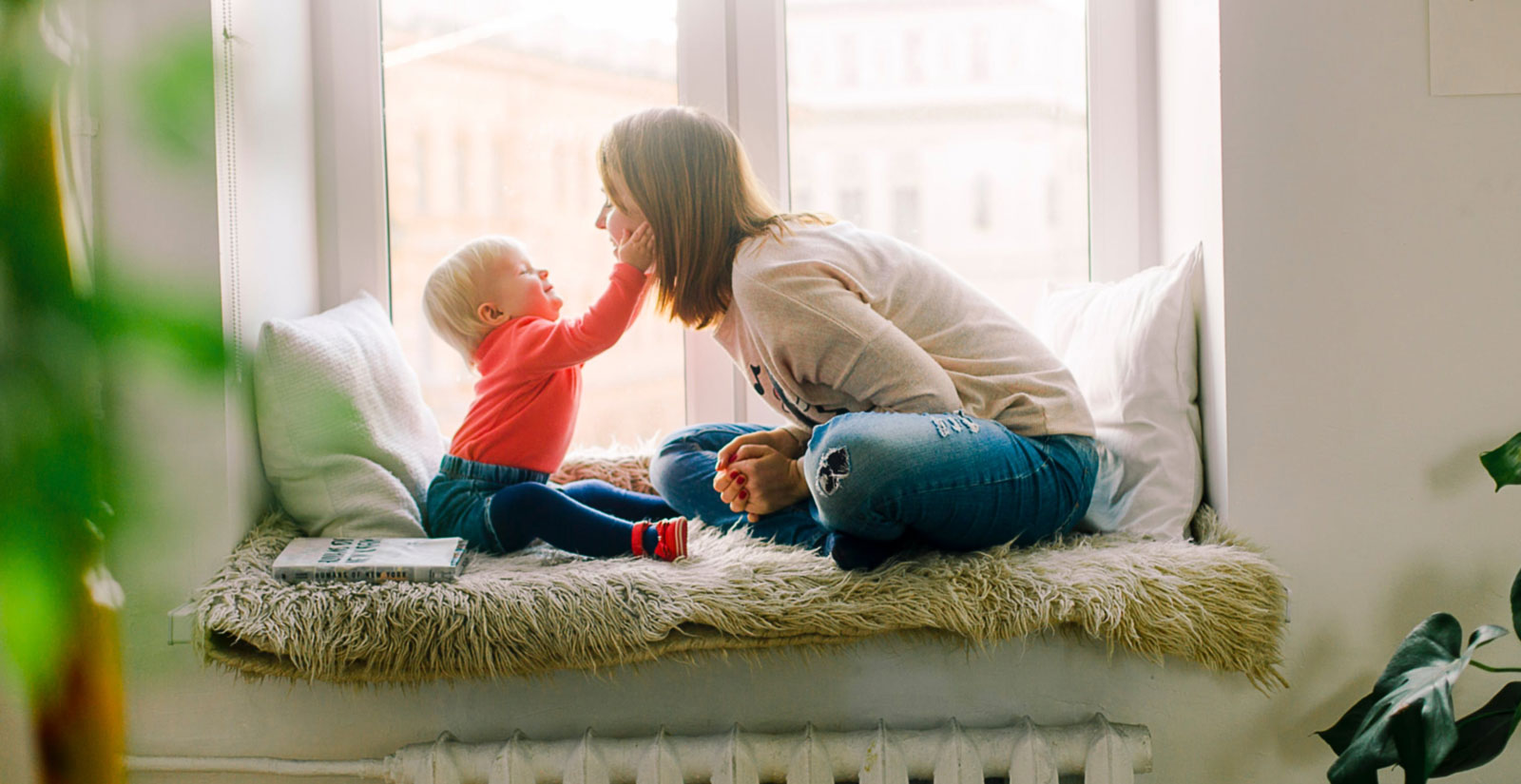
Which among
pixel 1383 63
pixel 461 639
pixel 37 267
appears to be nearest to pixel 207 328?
pixel 37 267

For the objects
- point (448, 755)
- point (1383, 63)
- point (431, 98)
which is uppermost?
point (431, 98)

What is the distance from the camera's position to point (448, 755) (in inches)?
39.6

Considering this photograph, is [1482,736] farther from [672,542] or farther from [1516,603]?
[672,542]

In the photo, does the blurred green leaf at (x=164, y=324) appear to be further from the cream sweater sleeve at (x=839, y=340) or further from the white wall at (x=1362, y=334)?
the white wall at (x=1362, y=334)

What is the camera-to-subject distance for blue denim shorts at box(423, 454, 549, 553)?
1249mm

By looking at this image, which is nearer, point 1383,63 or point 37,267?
point 37,267

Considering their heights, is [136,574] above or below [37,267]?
below

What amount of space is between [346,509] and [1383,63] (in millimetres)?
1381

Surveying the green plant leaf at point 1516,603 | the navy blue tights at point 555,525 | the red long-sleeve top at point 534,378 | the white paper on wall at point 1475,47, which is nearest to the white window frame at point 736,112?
the red long-sleeve top at point 534,378

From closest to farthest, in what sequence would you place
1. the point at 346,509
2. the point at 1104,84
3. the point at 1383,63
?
1. the point at 1383,63
2. the point at 346,509
3. the point at 1104,84

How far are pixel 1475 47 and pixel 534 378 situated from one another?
1246 mm

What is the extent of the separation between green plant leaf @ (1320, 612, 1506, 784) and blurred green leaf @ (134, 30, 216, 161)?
1.01 m

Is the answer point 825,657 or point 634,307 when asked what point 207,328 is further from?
point 634,307

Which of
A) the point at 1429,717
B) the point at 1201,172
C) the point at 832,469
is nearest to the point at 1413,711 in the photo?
the point at 1429,717
